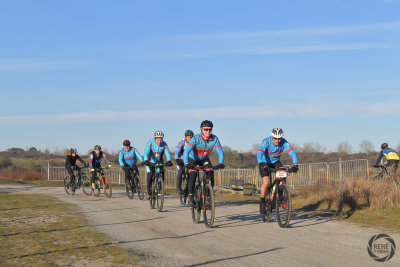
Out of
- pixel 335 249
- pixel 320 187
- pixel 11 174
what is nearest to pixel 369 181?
pixel 320 187

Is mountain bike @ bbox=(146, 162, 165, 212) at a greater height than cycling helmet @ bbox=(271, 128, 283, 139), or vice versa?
cycling helmet @ bbox=(271, 128, 283, 139)

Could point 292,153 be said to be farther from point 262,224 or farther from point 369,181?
point 369,181

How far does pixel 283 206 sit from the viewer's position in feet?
34.0

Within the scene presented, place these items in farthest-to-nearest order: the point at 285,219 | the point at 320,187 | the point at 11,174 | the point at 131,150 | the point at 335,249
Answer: the point at 11,174
the point at 131,150
the point at 320,187
the point at 285,219
the point at 335,249

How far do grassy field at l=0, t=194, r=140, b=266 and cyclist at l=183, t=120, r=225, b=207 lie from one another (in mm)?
2621

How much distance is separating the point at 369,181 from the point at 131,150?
28.1 ft

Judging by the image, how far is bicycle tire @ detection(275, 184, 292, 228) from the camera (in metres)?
10.1

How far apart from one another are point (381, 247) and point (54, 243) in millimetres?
5600

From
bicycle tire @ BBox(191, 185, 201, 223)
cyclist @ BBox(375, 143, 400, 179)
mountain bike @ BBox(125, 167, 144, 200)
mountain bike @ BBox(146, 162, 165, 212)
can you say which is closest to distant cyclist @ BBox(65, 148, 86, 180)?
mountain bike @ BBox(125, 167, 144, 200)

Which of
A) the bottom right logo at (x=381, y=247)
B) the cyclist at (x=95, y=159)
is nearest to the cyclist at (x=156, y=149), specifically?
the cyclist at (x=95, y=159)

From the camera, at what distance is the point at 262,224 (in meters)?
11.0

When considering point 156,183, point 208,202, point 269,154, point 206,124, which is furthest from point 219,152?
point 156,183

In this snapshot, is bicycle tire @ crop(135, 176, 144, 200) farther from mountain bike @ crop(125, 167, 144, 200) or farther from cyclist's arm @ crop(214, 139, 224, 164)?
cyclist's arm @ crop(214, 139, 224, 164)

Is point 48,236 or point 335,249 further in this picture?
point 48,236
